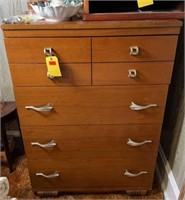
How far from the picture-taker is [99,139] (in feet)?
3.71

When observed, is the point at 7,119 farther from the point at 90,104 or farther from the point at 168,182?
the point at 168,182

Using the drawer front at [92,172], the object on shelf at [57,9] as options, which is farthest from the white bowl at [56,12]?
the drawer front at [92,172]

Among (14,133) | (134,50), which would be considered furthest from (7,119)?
(134,50)

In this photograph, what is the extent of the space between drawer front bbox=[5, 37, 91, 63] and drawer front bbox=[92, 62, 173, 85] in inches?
3.3

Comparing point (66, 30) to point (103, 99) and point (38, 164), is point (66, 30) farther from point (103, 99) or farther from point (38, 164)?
point (38, 164)

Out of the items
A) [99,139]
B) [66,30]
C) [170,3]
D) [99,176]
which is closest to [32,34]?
[66,30]

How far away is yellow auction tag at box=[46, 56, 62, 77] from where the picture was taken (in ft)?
2.96

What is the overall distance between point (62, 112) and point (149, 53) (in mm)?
481

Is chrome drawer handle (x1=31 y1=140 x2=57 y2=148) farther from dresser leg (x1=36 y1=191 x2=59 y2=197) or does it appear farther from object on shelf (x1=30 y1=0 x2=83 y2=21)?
object on shelf (x1=30 y1=0 x2=83 y2=21)

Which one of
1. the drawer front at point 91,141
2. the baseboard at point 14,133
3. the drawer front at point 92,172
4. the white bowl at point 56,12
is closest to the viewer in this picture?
the white bowl at point 56,12

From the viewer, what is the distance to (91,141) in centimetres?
114

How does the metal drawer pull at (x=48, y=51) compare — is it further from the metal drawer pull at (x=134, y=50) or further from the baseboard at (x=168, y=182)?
the baseboard at (x=168, y=182)

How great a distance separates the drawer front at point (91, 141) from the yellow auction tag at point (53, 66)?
11.9 inches

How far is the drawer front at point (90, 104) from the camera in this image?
3.26ft
